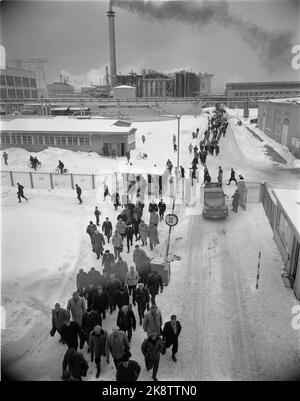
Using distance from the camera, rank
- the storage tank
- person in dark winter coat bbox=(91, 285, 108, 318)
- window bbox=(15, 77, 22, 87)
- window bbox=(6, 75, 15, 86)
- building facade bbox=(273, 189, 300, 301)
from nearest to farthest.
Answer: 1. person in dark winter coat bbox=(91, 285, 108, 318)
2. building facade bbox=(273, 189, 300, 301)
3. window bbox=(6, 75, 15, 86)
4. the storage tank
5. window bbox=(15, 77, 22, 87)

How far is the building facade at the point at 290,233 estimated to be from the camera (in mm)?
10250

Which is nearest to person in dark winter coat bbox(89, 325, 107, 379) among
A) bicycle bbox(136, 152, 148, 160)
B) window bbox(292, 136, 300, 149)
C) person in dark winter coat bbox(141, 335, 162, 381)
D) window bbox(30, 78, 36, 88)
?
person in dark winter coat bbox(141, 335, 162, 381)

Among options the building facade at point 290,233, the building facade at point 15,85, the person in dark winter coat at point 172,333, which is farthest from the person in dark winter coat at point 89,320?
the building facade at point 15,85

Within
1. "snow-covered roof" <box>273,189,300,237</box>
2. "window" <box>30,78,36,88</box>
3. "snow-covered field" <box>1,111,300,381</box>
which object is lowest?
"snow-covered field" <box>1,111,300,381</box>

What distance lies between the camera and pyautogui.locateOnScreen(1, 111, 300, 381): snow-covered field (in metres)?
7.82

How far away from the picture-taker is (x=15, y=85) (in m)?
82.5

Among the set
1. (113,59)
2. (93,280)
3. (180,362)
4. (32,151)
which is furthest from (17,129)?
(113,59)

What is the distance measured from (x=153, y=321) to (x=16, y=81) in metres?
88.1

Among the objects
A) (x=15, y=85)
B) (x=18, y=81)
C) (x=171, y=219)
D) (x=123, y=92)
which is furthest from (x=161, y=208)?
(x=18, y=81)

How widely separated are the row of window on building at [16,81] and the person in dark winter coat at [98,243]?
76.5 m

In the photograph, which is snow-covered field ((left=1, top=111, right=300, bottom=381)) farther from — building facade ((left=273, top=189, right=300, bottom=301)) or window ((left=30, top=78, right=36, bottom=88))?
window ((left=30, top=78, right=36, bottom=88))

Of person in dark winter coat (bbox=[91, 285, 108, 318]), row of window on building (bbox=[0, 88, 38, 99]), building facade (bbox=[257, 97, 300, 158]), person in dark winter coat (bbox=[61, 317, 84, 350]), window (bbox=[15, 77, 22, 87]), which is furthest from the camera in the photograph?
window (bbox=[15, 77, 22, 87])

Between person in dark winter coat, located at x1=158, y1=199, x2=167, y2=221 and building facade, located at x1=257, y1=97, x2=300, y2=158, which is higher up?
building facade, located at x1=257, y1=97, x2=300, y2=158

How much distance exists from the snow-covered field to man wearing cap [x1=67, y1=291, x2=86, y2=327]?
790 millimetres
